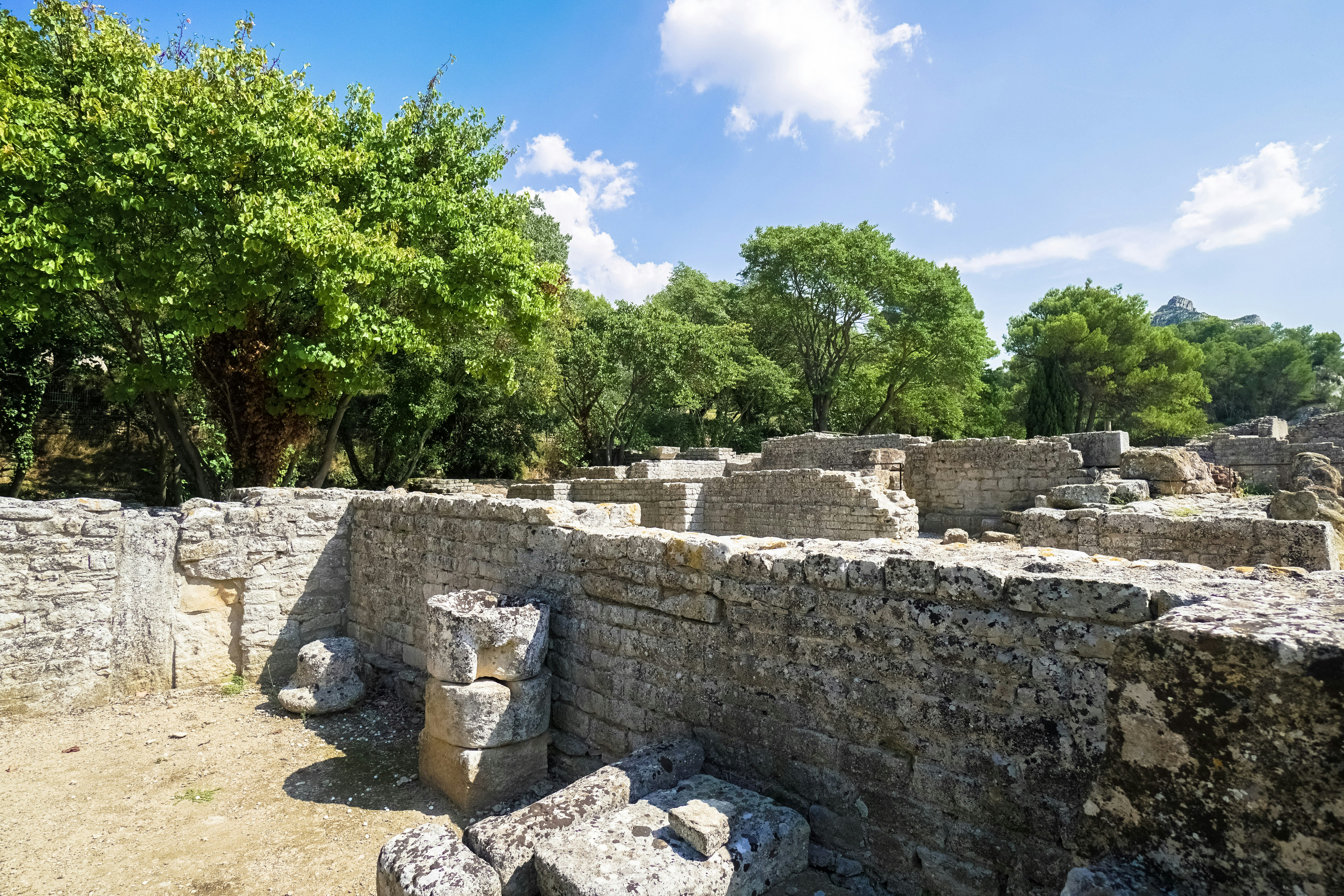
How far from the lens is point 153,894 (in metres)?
3.70

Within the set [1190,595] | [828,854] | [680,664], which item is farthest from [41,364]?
[1190,595]

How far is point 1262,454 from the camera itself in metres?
17.1

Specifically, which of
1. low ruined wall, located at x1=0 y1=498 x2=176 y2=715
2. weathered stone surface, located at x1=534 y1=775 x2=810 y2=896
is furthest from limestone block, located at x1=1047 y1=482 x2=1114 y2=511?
low ruined wall, located at x1=0 y1=498 x2=176 y2=715

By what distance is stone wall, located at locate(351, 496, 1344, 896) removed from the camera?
76.6 inches

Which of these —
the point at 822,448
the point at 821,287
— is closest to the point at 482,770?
the point at 822,448

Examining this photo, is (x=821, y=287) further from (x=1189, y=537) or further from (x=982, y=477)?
(x=1189, y=537)

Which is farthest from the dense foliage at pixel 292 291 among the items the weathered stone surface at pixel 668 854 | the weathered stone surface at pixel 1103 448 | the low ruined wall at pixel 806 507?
the weathered stone surface at pixel 1103 448

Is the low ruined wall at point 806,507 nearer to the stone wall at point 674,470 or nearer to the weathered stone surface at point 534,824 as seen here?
the stone wall at point 674,470

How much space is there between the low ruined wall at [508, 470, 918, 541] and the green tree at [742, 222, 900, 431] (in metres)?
16.0

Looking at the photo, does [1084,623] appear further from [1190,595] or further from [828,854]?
[828,854]

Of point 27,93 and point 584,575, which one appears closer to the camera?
point 584,575

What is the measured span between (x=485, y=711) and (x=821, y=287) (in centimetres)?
2801

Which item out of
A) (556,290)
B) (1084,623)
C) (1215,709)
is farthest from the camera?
(556,290)

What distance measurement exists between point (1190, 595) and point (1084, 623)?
0.38 meters
